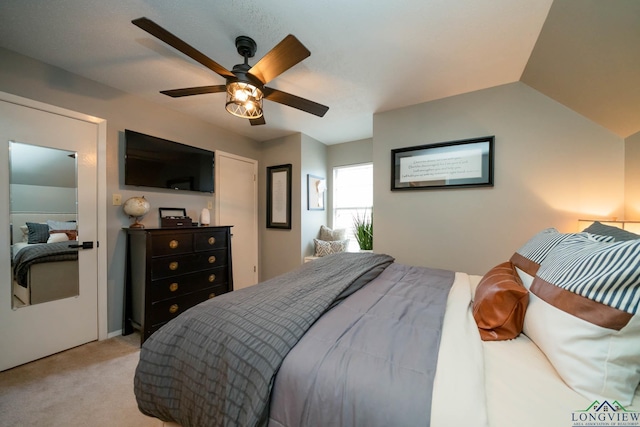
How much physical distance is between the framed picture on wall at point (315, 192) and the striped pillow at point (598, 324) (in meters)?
2.95

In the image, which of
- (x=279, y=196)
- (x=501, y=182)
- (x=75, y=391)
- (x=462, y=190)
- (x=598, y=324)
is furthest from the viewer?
(x=279, y=196)

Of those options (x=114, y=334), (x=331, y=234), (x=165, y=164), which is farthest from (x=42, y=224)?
(x=331, y=234)

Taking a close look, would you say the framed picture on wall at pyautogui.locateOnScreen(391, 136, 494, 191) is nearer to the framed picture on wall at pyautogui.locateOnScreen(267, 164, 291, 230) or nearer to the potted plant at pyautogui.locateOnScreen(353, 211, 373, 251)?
the potted plant at pyautogui.locateOnScreen(353, 211, 373, 251)

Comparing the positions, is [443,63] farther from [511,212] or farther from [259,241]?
[259,241]

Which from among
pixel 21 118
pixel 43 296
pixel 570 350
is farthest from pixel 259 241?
pixel 570 350

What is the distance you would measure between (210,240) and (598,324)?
2862mm

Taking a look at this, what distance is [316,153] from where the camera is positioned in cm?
374

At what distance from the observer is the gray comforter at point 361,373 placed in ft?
2.04

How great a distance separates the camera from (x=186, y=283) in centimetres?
239

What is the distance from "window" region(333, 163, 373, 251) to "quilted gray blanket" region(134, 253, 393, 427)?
104 inches

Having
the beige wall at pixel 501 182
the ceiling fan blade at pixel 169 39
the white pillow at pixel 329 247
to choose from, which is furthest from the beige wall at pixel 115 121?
the beige wall at pixel 501 182

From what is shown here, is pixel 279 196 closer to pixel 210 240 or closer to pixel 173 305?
pixel 210 240

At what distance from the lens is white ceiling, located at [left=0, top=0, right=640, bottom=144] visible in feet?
4.56

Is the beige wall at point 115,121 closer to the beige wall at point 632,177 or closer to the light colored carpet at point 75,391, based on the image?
the light colored carpet at point 75,391
